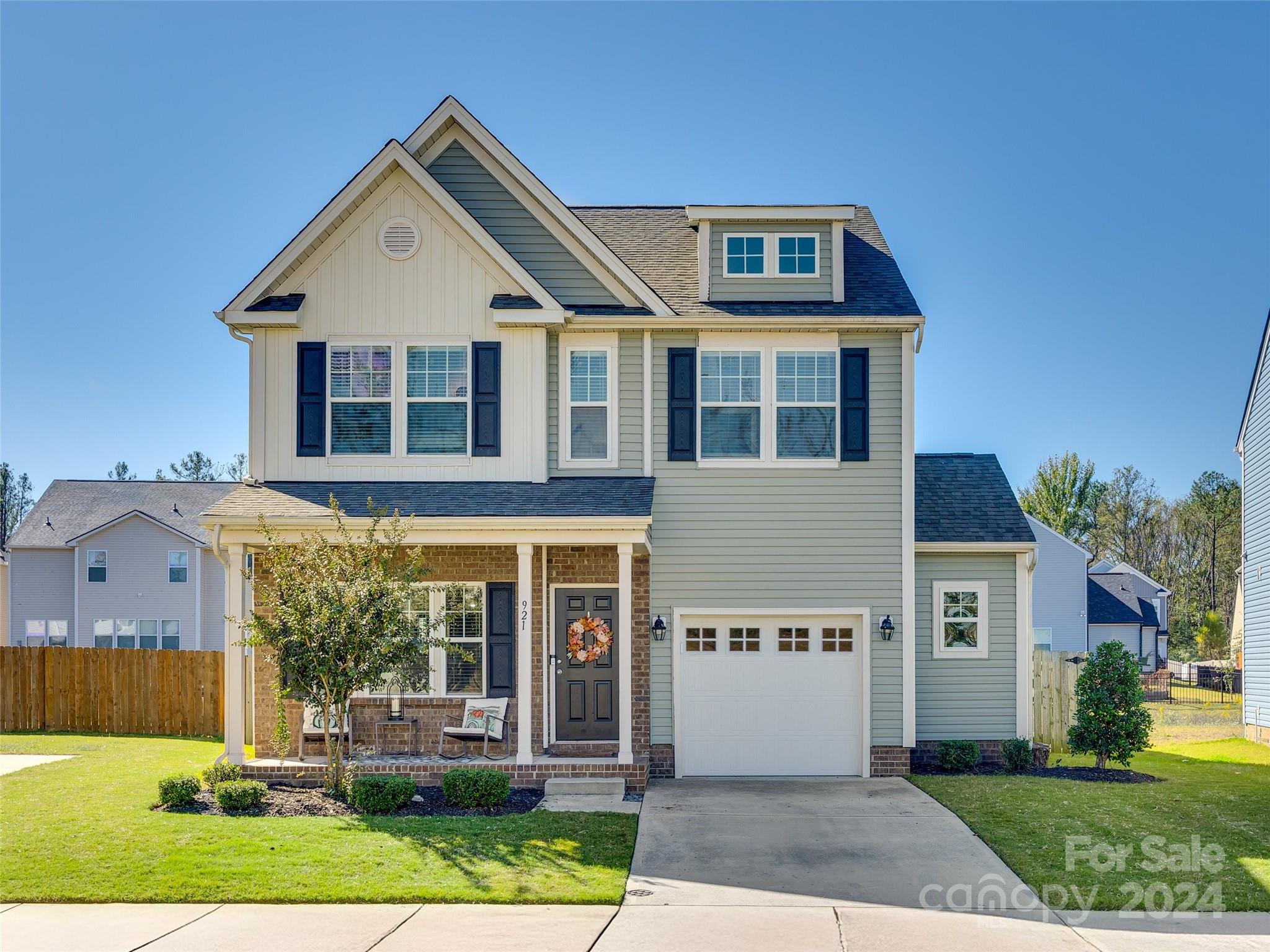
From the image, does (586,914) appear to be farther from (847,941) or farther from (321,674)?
(321,674)

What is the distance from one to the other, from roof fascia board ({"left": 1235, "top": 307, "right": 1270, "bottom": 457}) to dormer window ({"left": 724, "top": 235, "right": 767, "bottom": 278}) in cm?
1207

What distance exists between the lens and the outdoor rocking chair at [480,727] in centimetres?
1330

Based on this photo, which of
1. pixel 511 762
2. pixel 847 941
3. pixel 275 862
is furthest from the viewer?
pixel 511 762

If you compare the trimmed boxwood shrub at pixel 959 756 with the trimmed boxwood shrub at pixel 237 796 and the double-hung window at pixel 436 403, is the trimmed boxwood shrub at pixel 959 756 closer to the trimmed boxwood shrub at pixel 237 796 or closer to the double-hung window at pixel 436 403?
the double-hung window at pixel 436 403

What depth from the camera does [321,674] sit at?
11422 mm

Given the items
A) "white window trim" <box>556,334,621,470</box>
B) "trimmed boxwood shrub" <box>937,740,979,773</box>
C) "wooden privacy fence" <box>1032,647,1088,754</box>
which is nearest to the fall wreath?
"white window trim" <box>556,334,621,470</box>

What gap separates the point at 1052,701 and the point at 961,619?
2.90 metres

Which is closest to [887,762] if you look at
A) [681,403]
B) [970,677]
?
[970,677]

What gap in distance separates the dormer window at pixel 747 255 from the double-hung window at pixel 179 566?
23699mm

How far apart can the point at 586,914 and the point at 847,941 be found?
6.44 ft

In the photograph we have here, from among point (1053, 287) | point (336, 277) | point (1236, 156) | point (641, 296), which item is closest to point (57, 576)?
point (336, 277)

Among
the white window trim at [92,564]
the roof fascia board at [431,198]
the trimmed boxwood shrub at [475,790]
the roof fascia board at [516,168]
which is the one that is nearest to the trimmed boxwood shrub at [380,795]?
the trimmed boxwood shrub at [475,790]

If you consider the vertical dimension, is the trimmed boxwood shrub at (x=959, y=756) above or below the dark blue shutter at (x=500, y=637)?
below

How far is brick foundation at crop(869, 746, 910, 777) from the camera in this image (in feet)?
46.2
